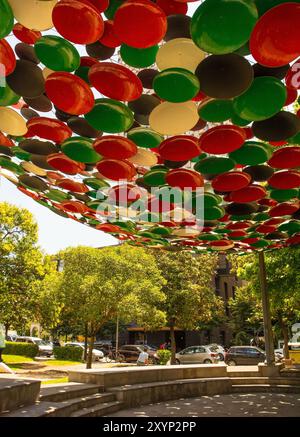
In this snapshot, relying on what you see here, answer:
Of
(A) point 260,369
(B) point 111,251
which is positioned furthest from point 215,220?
(B) point 111,251

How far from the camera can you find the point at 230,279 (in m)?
54.1

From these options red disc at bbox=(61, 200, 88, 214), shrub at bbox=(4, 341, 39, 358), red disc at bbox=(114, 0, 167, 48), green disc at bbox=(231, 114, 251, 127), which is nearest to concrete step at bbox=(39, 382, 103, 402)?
red disc at bbox=(61, 200, 88, 214)

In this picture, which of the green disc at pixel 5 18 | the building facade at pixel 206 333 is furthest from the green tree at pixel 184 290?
the green disc at pixel 5 18

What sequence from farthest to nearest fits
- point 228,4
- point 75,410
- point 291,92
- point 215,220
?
point 215,220 → point 75,410 → point 291,92 → point 228,4

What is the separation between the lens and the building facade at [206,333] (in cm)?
4753

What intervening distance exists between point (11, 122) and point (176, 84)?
262cm

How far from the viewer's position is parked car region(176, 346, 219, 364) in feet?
90.5

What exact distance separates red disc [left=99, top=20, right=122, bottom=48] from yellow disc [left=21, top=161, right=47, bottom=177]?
3.68m

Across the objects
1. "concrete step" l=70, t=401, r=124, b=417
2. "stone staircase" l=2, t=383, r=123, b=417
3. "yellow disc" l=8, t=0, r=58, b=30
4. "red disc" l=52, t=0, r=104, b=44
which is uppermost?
"yellow disc" l=8, t=0, r=58, b=30

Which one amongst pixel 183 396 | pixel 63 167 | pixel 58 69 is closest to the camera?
pixel 58 69

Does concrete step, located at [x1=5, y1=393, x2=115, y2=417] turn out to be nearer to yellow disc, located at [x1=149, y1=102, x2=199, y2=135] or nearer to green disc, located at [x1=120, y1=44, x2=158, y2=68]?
yellow disc, located at [x1=149, y1=102, x2=199, y2=135]

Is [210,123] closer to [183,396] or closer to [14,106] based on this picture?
[14,106]

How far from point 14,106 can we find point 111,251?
15.9 m

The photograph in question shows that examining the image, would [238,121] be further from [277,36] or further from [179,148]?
[277,36]
